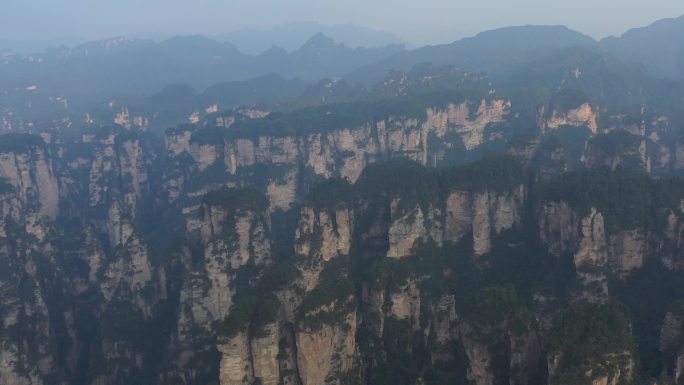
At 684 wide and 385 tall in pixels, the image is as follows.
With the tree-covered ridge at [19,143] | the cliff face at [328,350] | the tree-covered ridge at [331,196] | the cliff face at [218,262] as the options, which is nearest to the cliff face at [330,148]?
the tree-covered ridge at [331,196]

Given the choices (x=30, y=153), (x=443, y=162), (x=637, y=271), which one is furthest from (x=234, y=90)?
(x=637, y=271)


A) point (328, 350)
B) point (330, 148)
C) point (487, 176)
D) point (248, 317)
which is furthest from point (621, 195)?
point (330, 148)

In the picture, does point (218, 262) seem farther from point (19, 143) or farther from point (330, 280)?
point (19, 143)

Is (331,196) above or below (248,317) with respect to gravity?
above

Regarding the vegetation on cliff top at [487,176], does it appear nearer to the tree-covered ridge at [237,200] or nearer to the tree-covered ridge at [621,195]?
the tree-covered ridge at [621,195]

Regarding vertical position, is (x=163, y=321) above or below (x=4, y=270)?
below

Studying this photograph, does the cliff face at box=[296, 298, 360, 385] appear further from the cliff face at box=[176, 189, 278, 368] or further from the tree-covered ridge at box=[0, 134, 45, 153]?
the tree-covered ridge at box=[0, 134, 45, 153]

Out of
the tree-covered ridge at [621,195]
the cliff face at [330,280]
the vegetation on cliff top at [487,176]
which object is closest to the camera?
the cliff face at [330,280]

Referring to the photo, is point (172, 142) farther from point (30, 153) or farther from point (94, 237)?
point (94, 237)
